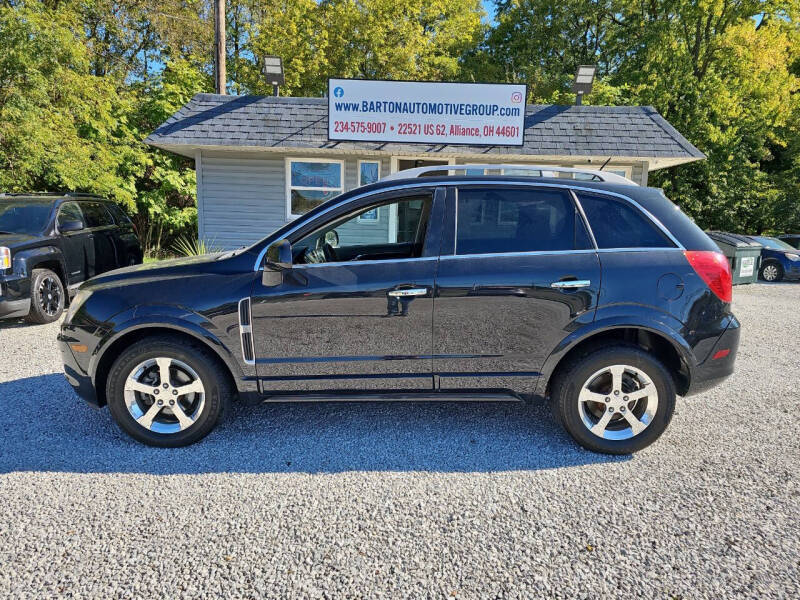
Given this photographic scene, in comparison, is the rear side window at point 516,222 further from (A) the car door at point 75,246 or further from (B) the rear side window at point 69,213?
(B) the rear side window at point 69,213

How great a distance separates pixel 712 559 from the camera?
231 centimetres

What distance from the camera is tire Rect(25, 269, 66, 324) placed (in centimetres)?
646

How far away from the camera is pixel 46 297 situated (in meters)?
6.70

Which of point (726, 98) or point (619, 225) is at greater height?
point (726, 98)

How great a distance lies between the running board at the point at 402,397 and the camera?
3.29 m

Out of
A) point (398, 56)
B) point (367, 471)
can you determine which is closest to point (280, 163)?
point (367, 471)

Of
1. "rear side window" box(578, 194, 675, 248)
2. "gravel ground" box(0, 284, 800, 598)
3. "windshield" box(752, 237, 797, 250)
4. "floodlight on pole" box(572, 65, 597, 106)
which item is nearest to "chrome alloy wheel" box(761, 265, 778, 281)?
"windshield" box(752, 237, 797, 250)

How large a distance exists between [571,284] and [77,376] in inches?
131

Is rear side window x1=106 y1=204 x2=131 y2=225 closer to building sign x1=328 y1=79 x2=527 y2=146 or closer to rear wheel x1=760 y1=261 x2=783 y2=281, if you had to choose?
building sign x1=328 y1=79 x2=527 y2=146

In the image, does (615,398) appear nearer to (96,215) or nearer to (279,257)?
(279,257)

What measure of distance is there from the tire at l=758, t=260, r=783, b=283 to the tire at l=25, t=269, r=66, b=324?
1692 cm

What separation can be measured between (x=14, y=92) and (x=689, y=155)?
45.0 feet

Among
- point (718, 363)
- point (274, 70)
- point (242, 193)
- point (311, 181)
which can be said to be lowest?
point (718, 363)

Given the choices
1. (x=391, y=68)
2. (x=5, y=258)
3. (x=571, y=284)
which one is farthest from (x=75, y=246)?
(x=391, y=68)
